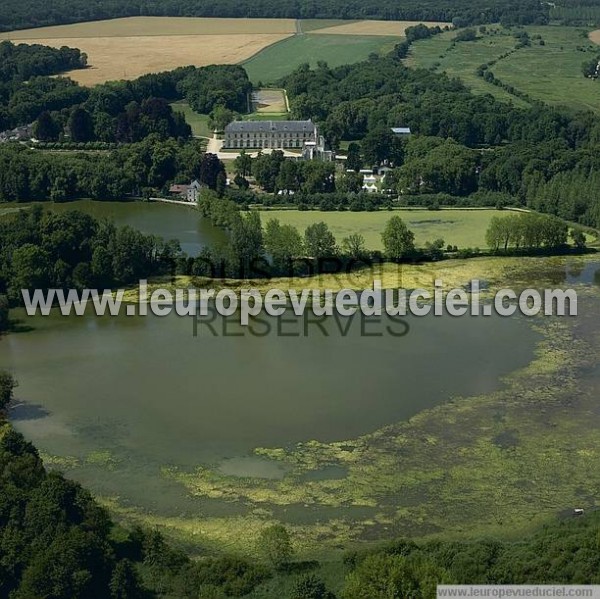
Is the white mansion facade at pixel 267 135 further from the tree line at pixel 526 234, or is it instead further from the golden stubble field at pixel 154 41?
the tree line at pixel 526 234

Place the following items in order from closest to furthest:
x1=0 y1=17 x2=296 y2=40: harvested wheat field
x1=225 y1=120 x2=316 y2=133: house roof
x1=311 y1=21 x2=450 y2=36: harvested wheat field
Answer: x1=225 y1=120 x2=316 y2=133: house roof, x1=0 y1=17 x2=296 y2=40: harvested wheat field, x1=311 y1=21 x2=450 y2=36: harvested wheat field


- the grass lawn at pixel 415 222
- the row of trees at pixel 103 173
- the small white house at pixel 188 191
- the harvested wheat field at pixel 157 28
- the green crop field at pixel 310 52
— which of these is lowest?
the grass lawn at pixel 415 222

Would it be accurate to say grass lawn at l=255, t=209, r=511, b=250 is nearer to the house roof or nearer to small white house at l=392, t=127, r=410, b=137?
small white house at l=392, t=127, r=410, b=137

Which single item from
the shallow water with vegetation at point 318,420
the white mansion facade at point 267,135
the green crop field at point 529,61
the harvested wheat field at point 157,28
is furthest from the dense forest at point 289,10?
the shallow water with vegetation at point 318,420

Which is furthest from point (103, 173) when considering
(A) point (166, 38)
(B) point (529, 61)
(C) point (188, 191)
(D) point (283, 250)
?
(B) point (529, 61)

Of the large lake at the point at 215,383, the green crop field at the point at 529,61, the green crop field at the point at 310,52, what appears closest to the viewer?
the large lake at the point at 215,383

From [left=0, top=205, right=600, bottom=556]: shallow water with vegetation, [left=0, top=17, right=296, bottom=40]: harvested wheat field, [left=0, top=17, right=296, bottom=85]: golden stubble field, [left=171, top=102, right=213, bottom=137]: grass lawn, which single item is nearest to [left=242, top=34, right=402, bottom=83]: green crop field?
[left=0, top=17, right=296, bottom=85]: golden stubble field

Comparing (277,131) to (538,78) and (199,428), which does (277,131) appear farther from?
(199,428)

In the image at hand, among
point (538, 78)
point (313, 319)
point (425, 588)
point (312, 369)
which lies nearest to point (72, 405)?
point (312, 369)
